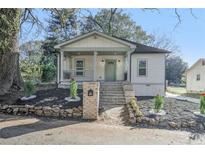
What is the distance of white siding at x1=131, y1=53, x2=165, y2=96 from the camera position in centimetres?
1157

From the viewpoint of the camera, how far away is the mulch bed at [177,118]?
25.2 feet

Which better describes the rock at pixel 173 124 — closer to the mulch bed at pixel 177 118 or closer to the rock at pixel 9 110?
the mulch bed at pixel 177 118

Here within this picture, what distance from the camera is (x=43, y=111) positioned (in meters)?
8.68

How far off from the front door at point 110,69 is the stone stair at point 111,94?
0.63 m

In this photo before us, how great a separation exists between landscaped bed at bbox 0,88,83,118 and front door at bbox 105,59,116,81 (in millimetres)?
2017

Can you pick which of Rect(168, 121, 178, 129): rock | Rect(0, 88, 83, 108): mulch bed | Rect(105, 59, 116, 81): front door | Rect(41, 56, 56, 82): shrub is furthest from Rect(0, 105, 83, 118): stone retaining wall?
Rect(105, 59, 116, 81): front door

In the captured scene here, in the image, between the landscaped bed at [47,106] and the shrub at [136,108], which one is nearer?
the shrub at [136,108]

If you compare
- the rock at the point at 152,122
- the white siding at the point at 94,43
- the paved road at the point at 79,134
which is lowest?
A: the paved road at the point at 79,134

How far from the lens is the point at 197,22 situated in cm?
832

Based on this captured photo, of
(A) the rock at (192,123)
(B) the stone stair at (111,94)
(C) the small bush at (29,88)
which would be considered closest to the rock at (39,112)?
(C) the small bush at (29,88)

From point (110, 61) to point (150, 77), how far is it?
1.62 metres

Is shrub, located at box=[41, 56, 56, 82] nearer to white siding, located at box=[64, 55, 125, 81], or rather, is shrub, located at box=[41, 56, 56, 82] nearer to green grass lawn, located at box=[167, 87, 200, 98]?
white siding, located at box=[64, 55, 125, 81]

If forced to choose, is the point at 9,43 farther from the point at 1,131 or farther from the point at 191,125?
the point at 191,125

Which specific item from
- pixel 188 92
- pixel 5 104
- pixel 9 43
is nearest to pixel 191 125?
pixel 188 92
